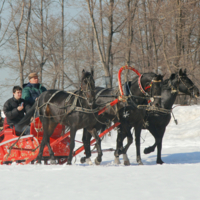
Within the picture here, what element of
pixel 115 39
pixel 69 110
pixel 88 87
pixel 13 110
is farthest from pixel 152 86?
pixel 115 39

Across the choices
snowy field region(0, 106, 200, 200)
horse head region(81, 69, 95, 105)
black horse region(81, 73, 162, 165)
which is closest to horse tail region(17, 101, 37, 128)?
black horse region(81, 73, 162, 165)

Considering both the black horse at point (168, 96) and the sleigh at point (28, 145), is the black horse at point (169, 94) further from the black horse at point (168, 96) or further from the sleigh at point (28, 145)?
the sleigh at point (28, 145)

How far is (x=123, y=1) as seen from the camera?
17547mm

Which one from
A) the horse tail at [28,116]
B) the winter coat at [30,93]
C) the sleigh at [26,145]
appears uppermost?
the winter coat at [30,93]

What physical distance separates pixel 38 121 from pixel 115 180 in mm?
3591

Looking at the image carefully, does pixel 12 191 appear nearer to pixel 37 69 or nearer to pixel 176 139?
A: pixel 176 139

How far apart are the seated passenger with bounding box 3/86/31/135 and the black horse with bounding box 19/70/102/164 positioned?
0.21 metres

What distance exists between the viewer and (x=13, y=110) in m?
7.98

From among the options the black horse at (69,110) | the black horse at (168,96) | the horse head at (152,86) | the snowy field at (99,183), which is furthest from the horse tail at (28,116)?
the black horse at (168,96)

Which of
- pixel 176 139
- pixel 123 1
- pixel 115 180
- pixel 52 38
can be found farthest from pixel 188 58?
pixel 115 180

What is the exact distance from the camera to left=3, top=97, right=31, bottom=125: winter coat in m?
7.97

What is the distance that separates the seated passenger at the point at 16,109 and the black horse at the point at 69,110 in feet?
0.69

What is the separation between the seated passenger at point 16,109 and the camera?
26.2ft

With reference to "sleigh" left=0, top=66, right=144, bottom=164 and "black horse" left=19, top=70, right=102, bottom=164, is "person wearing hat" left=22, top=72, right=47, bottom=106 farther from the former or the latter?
"sleigh" left=0, top=66, right=144, bottom=164
